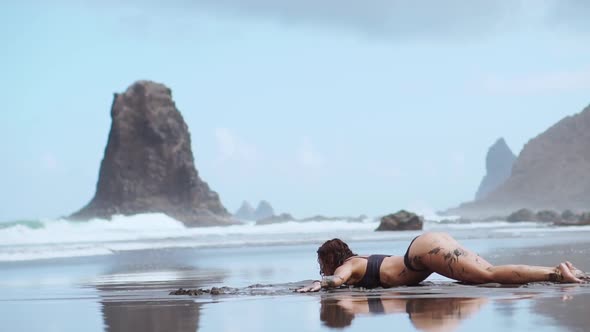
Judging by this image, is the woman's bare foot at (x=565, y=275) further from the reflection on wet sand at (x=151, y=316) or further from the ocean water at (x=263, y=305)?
the reflection on wet sand at (x=151, y=316)

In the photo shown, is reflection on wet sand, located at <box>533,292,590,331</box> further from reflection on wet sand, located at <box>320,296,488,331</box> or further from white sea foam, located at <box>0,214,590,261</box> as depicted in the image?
white sea foam, located at <box>0,214,590,261</box>

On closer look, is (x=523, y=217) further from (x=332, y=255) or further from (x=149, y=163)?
(x=332, y=255)

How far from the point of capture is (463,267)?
10266 millimetres

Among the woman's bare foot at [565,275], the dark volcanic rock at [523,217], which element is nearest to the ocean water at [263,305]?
the woman's bare foot at [565,275]

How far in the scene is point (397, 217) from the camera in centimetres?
4522

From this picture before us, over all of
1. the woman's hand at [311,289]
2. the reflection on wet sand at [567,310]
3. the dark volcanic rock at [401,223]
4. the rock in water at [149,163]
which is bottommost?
the reflection on wet sand at [567,310]

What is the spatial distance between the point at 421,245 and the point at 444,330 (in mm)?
3757

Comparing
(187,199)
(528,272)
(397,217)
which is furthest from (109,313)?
(187,199)

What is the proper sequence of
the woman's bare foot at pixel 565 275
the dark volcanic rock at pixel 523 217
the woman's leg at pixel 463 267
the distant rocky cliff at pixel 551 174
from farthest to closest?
the distant rocky cliff at pixel 551 174 → the dark volcanic rock at pixel 523 217 → the woman's leg at pixel 463 267 → the woman's bare foot at pixel 565 275

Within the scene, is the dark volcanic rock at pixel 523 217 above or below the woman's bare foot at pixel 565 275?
above

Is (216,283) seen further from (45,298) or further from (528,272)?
(528,272)

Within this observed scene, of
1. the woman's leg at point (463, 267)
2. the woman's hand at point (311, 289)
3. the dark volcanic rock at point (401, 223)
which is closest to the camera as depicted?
the woman's leg at point (463, 267)

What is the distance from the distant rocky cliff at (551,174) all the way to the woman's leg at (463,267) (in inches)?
5102

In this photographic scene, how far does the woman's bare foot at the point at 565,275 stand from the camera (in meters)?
9.80
